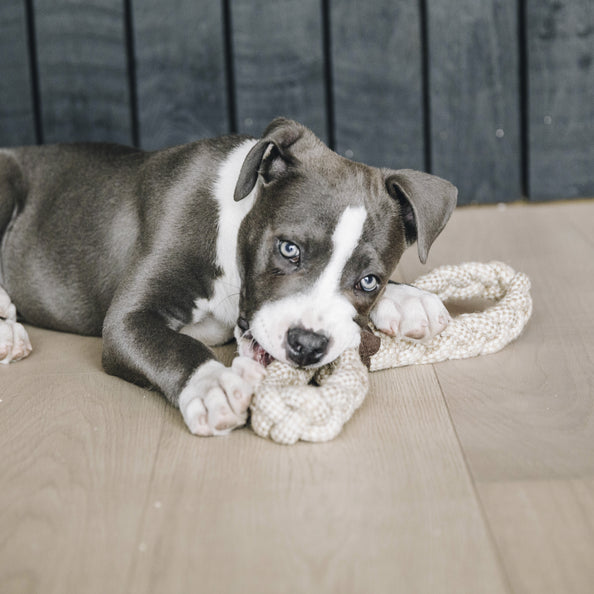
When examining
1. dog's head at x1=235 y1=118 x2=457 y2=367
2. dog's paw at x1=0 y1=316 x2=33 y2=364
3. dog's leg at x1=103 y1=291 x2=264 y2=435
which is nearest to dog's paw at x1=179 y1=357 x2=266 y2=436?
dog's leg at x1=103 y1=291 x2=264 y2=435

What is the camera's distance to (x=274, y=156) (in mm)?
2441

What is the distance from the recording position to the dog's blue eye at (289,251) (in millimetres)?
2271

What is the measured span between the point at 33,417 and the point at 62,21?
112 inches

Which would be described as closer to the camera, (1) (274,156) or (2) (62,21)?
(1) (274,156)

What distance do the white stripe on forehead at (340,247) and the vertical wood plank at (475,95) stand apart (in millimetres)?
2512

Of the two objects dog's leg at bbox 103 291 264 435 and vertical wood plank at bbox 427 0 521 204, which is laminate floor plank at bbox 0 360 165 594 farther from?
vertical wood plank at bbox 427 0 521 204

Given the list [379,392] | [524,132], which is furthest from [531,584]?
[524,132]

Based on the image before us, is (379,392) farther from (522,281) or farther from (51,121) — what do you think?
(51,121)

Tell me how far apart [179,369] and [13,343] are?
729 mm

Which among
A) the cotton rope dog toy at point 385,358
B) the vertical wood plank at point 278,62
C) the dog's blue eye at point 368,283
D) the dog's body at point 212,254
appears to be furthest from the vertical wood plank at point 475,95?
the dog's blue eye at point 368,283

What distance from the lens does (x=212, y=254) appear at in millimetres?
2580

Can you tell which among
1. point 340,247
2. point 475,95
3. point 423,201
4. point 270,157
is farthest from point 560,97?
point 340,247

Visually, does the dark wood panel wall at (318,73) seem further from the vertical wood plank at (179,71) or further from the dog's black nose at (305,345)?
the dog's black nose at (305,345)

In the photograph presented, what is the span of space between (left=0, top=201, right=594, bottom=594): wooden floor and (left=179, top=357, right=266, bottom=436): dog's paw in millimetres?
43
